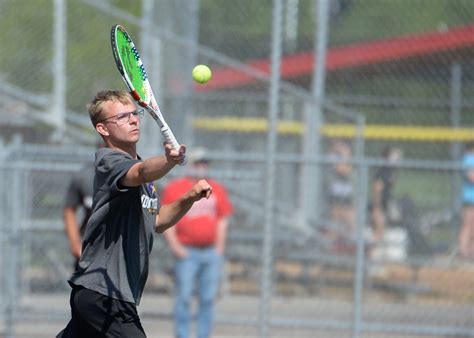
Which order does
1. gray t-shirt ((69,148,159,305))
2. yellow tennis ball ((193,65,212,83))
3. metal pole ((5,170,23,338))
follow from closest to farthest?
1. gray t-shirt ((69,148,159,305))
2. yellow tennis ball ((193,65,212,83))
3. metal pole ((5,170,23,338))

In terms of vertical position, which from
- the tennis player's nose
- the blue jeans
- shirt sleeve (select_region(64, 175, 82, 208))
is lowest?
the blue jeans

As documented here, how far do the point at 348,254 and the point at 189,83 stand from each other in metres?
2.65

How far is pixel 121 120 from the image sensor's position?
470cm

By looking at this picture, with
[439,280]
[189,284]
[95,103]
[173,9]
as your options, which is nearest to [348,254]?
[439,280]

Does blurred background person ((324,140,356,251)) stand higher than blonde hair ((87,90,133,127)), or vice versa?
blonde hair ((87,90,133,127))

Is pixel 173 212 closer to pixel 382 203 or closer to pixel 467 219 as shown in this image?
pixel 467 219

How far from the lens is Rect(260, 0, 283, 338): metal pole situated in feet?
23.9

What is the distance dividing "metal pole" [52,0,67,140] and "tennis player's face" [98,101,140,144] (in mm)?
4765

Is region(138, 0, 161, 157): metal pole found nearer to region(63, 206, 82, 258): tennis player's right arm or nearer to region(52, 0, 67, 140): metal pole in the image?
region(52, 0, 67, 140): metal pole

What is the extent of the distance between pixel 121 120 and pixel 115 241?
23.7 inches

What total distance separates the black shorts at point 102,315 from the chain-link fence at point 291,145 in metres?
3.61

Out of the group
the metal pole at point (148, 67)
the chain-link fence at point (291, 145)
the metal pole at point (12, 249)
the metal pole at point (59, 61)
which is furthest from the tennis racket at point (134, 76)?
the metal pole at point (59, 61)

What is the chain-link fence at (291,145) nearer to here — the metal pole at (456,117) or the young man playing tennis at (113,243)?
the metal pole at (456,117)

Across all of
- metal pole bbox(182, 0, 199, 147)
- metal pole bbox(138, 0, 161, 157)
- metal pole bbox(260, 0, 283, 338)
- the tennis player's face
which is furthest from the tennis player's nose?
metal pole bbox(182, 0, 199, 147)
